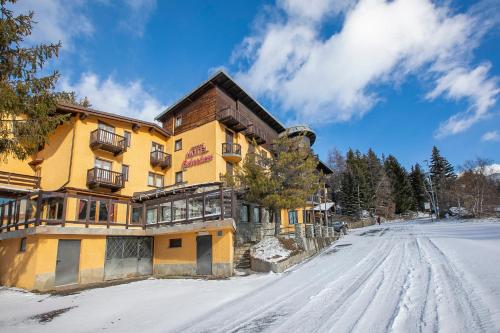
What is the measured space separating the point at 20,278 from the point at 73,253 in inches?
108

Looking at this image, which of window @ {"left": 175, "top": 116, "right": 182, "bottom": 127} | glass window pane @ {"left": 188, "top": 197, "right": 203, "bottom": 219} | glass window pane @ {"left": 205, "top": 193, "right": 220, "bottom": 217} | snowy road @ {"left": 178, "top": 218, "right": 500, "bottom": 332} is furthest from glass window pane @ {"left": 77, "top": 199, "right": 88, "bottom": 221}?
snowy road @ {"left": 178, "top": 218, "right": 500, "bottom": 332}

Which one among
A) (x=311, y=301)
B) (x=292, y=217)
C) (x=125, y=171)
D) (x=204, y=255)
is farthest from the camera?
(x=292, y=217)

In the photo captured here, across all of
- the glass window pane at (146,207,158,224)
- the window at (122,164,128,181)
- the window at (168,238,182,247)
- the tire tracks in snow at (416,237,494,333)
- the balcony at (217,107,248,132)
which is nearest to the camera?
the tire tracks in snow at (416,237,494,333)

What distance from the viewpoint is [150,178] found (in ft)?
90.9

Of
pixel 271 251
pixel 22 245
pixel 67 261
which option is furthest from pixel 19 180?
pixel 271 251

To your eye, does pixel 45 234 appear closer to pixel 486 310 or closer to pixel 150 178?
pixel 150 178

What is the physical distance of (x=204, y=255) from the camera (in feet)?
54.9

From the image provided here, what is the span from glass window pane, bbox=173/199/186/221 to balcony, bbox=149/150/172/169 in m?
10.3

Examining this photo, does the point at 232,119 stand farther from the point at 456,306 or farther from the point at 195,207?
the point at 456,306

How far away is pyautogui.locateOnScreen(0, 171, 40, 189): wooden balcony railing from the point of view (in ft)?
72.5

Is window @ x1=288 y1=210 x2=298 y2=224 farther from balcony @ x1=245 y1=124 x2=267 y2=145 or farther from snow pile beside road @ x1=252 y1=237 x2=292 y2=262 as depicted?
snow pile beside road @ x1=252 y1=237 x2=292 y2=262

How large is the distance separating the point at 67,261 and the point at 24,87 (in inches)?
387

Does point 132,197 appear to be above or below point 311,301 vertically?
above

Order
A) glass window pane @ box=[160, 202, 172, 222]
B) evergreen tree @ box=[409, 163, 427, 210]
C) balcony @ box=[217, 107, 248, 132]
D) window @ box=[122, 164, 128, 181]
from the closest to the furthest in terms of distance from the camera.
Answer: glass window pane @ box=[160, 202, 172, 222] < window @ box=[122, 164, 128, 181] < balcony @ box=[217, 107, 248, 132] < evergreen tree @ box=[409, 163, 427, 210]
